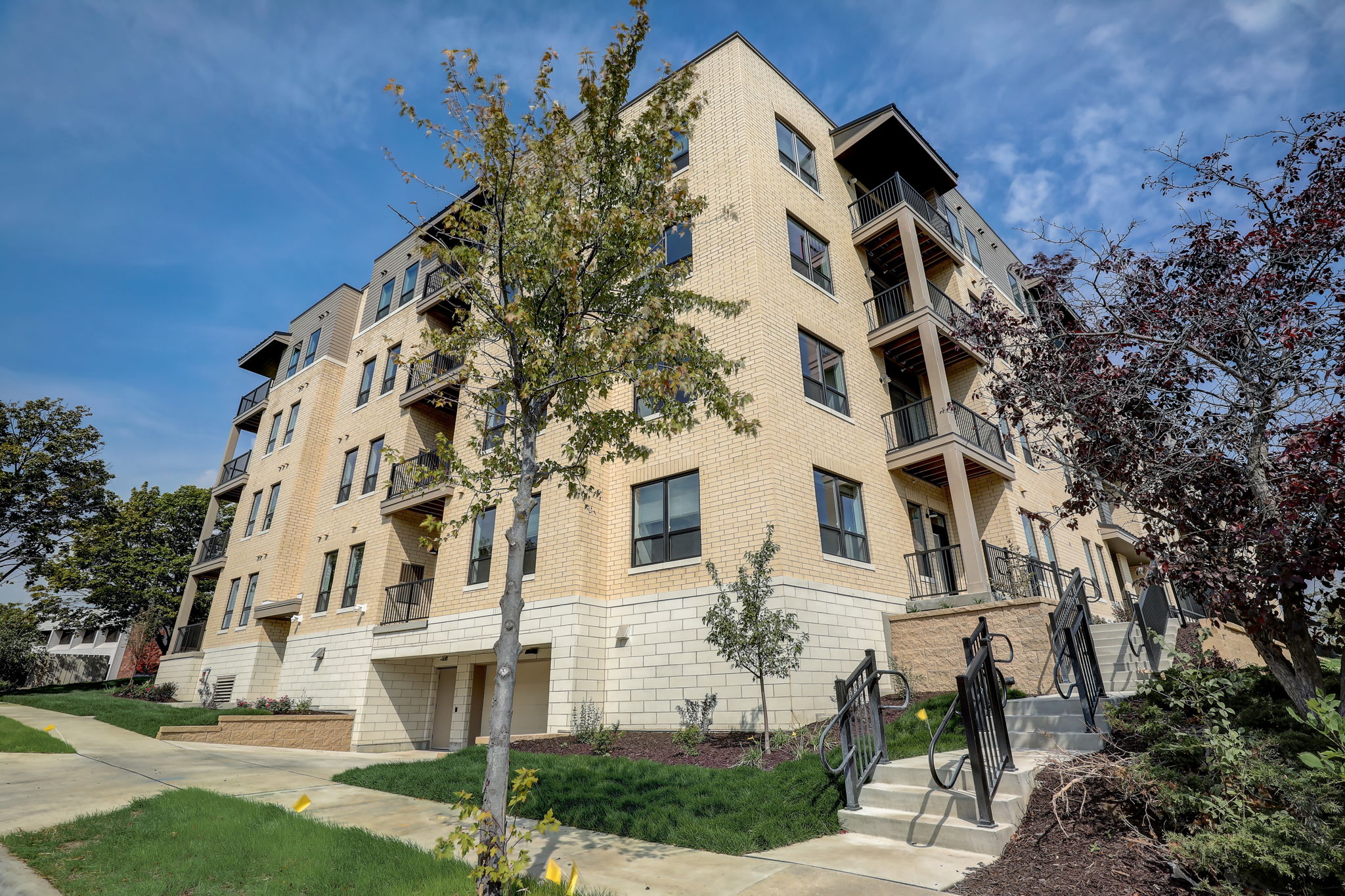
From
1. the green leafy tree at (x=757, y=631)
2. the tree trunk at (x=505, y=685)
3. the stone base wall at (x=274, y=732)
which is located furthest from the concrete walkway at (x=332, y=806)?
the green leafy tree at (x=757, y=631)

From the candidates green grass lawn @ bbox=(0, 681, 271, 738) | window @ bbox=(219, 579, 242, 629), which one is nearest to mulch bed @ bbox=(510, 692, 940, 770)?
green grass lawn @ bbox=(0, 681, 271, 738)

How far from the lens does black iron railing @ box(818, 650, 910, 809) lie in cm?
675

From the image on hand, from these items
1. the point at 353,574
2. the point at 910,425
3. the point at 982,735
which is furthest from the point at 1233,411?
the point at 353,574

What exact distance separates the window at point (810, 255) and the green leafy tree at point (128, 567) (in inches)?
1279

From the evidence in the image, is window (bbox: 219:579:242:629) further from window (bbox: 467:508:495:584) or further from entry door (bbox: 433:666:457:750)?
window (bbox: 467:508:495:584)

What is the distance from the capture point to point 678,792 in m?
7.71

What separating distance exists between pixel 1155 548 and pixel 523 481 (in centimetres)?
566

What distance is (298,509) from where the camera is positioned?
25047 millimetres

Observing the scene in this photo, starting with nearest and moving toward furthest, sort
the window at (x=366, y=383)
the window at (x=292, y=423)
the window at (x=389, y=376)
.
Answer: the window at (x=389, y=376), the window at (x=366, y=383), the window at (x=292, y=423)

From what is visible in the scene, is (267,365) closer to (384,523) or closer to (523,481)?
(384,523)

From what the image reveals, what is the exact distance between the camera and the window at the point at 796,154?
1783 cm

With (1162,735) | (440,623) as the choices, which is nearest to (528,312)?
(1162,735)

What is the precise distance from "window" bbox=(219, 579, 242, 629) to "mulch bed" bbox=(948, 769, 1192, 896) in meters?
28.5

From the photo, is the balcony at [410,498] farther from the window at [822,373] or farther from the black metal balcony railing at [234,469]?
the black metal balcony railing at [234,469]
